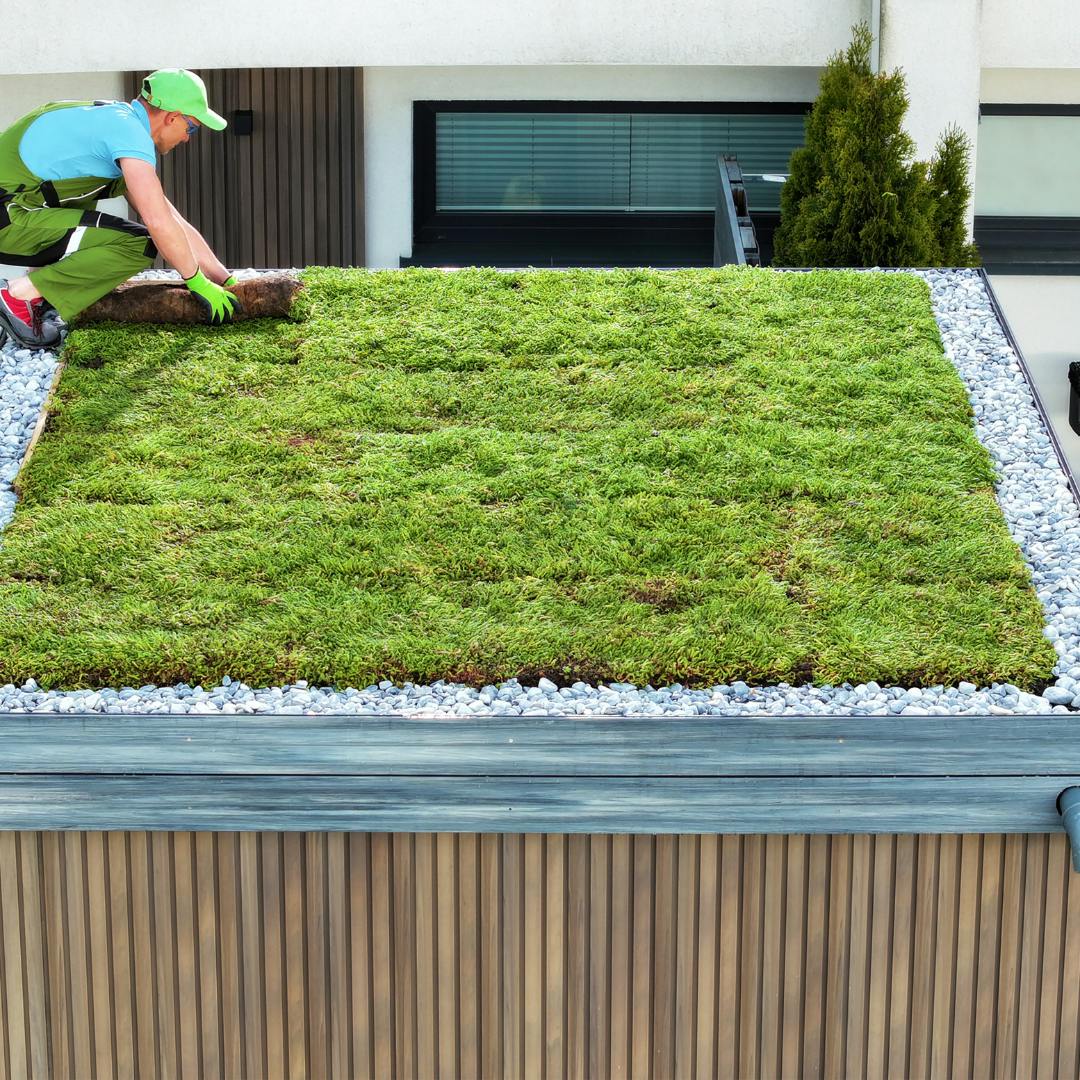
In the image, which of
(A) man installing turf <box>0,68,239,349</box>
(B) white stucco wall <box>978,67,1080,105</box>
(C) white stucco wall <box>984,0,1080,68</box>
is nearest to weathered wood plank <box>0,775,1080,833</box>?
(A) man installing turf <box>0,68,239,349</box>

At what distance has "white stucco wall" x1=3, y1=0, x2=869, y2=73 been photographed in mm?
9539

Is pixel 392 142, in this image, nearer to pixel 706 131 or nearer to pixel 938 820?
pixel 706 131

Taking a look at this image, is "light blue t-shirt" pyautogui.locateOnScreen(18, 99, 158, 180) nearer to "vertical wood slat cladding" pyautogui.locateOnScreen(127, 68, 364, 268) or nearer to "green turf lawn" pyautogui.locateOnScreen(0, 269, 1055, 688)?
"green turf lawn" pyautogui.locateOnScreen(0, 269, 1055, 688)

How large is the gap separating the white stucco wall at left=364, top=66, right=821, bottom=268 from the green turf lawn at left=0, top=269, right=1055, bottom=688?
3.13 metres

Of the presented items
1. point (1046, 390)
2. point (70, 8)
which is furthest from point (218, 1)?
point (1046, 390)

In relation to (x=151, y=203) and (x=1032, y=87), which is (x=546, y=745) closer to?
(x=151, y=203)

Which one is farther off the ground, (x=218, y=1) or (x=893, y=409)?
(x=218, y=1)

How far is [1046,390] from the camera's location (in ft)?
34.0

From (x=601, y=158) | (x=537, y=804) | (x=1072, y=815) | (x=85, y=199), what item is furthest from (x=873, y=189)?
(x=537, y=804)

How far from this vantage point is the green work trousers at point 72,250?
6.82m

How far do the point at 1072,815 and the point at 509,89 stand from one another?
792cm

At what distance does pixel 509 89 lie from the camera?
10.8m

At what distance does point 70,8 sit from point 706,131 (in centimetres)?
492

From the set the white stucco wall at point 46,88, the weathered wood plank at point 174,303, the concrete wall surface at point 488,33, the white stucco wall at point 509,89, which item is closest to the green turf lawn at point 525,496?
the weathered wood plank at point 174,303
